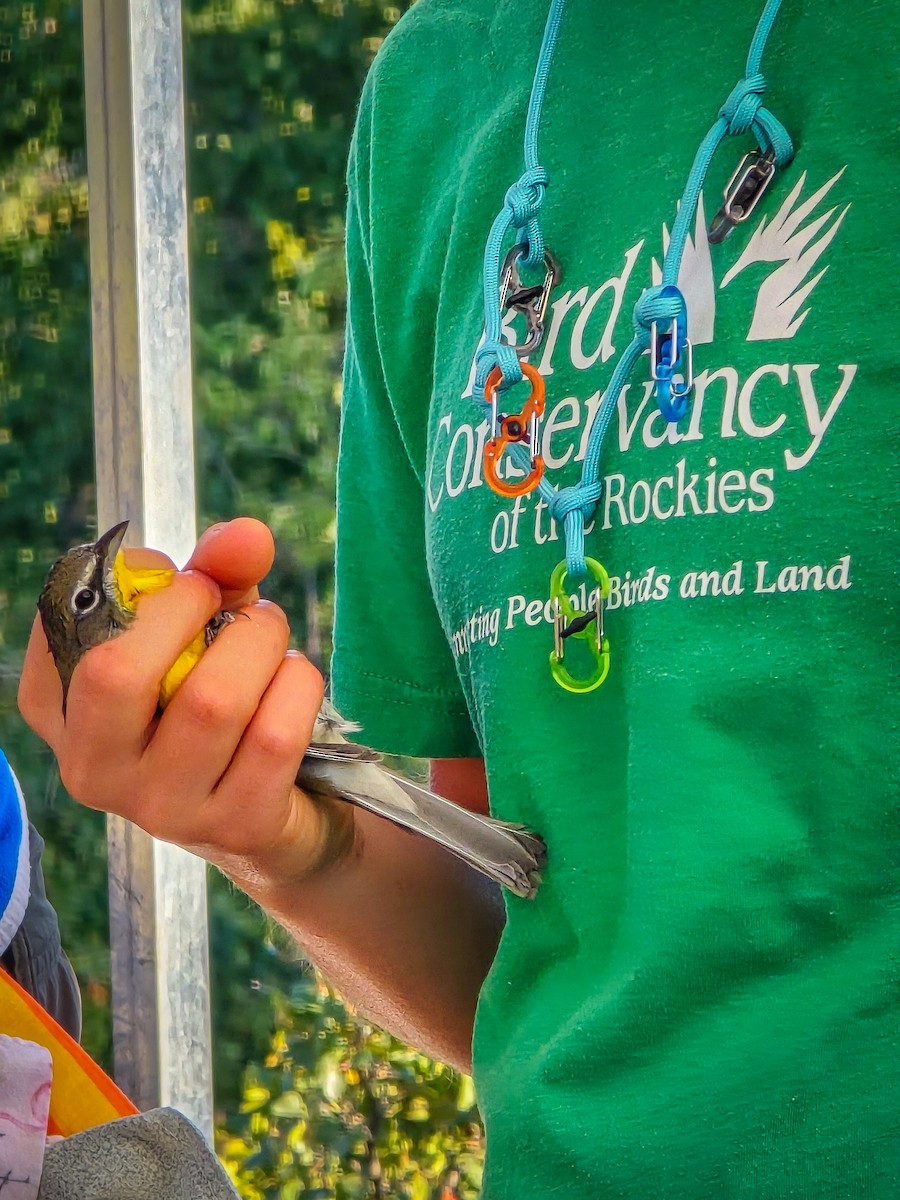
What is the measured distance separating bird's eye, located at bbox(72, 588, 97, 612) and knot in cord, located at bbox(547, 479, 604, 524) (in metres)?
0.22

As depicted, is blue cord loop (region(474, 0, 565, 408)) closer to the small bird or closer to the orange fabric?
the small bird

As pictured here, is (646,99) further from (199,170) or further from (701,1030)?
(199,170)

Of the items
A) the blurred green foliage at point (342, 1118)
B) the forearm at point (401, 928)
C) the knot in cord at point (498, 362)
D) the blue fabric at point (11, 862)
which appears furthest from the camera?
the blurred green foliage at point (342, 1118)

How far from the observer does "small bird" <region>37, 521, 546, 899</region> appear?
595 mm

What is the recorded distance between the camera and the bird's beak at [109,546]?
625mm

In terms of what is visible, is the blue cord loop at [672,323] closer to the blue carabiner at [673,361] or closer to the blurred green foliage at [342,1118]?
the blue carabiner at [673,361]

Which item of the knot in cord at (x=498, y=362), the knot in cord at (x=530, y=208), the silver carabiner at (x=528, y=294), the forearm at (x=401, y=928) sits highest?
the knot in cord at (x=530, y=208)

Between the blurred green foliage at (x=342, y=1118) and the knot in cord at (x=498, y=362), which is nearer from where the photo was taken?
the knot in cord at (x=498, y=362)

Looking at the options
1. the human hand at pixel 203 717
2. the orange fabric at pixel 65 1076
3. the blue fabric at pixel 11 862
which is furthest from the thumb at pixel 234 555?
the blue fabric at pixel 11 862

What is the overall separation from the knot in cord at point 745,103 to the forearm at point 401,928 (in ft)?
1.41

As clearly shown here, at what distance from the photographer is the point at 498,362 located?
2.05 ft

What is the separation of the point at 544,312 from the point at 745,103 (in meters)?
0.14

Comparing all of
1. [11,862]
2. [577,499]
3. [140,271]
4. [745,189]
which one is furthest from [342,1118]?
[745,189]

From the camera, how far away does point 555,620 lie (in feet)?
2.04
